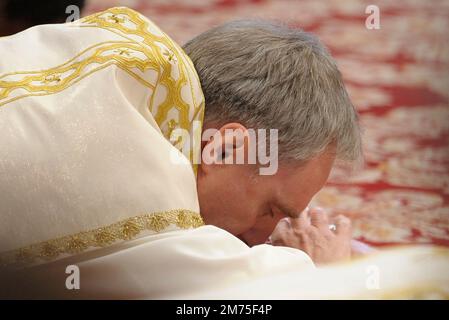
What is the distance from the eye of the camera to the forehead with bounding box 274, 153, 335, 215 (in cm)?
191

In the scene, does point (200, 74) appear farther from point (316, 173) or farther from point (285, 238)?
point (285, 238)

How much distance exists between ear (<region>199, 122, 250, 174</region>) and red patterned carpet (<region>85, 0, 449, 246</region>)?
1.31 ft

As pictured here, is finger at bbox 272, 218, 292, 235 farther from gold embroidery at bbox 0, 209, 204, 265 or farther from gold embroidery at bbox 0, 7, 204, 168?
gold embroidery at bbox 0, 209, 204, 265

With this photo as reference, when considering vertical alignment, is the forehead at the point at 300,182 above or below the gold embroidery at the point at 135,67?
below

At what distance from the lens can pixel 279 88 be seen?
1.86 meters

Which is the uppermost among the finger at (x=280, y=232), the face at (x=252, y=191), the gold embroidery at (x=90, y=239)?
the gold embroidery at (x=90, y=239)

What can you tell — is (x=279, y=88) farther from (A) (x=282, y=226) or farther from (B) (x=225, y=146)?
(A) (x=282, y=226)

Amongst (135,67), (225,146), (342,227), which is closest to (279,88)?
(225,146)

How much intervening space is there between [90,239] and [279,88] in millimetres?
515

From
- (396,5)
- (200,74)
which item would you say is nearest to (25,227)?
(200,74)

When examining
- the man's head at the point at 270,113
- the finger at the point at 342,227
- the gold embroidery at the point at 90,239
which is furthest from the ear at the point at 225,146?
the finger at the point at 342,227

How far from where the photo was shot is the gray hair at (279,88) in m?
1.86

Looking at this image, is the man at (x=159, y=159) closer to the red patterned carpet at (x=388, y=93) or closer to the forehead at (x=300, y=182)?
the forehead at (x=300, y=182)

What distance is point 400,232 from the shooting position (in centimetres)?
294
